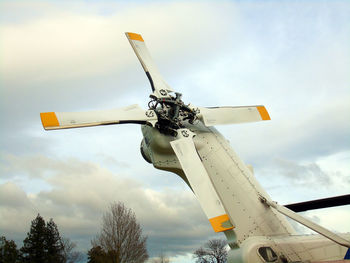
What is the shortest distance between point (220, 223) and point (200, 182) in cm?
119

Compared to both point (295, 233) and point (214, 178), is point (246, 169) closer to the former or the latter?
point (214, 178)

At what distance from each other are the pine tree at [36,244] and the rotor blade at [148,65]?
3934 centimetres

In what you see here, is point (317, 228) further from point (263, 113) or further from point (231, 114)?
point (263, 113)

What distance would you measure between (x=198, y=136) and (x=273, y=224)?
312 centimetres

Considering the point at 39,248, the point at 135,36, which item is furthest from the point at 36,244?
the point at 135,36

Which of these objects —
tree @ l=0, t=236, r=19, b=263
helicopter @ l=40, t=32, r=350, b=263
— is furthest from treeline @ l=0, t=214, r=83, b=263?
helicopter @ l=40, t=32, r=350, b=263

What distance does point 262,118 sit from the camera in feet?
36.3

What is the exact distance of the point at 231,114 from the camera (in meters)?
10.5

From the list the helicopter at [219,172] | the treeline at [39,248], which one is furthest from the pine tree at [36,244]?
the helicopter at [219,172]

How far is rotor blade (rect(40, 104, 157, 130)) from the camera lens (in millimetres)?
7668

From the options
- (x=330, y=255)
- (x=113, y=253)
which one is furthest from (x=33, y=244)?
(x=330, y=255)

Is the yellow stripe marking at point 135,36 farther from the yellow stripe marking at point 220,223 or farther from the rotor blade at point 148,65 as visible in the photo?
the yellow stripe marking at point 220,223

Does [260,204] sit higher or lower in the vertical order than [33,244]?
lower

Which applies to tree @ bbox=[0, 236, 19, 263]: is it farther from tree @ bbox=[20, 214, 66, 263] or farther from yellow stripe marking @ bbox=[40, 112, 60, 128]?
yellow stripe marking @ bbox=[40, 112, 60, 128]
